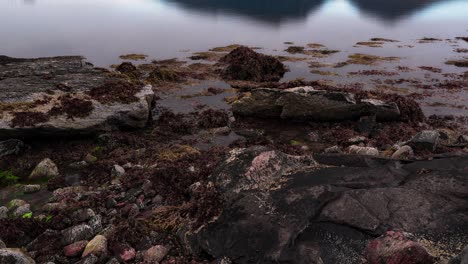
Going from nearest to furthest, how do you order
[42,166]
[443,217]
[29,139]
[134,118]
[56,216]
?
[443,217], [56,216], [42,166], [29,139], [134,118]

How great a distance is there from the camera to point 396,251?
6156 millimetres

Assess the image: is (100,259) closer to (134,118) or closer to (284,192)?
(284,192)

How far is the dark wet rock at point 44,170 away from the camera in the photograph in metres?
14.7

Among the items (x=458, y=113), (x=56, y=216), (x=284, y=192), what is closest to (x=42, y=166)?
(x=56, y=216)

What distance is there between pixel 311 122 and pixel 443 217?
1352cm

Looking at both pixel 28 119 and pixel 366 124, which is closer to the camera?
pixel 28 119

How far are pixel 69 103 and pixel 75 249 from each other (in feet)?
36.3

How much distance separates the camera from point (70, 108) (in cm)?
1816

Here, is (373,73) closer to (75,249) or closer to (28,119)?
(28,119)

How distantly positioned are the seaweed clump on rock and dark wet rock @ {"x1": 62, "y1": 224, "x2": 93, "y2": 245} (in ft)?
82.9

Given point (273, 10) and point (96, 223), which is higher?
point (273, 10)

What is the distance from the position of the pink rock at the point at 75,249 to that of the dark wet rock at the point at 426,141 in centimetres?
1254

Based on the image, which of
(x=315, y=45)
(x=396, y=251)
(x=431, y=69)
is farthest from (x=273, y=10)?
(x=396, y=251)

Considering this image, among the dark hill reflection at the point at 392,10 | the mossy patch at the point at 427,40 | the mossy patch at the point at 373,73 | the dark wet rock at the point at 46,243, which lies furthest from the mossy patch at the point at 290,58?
the dark hill reflection at the point at 392,10
